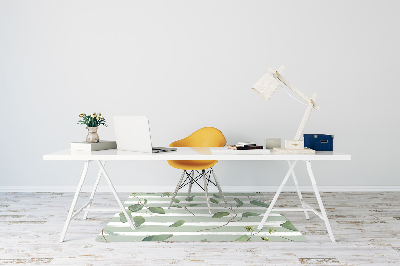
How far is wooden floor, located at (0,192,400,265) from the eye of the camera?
185 centimetres

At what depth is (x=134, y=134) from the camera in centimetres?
206

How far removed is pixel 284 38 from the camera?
3.65m

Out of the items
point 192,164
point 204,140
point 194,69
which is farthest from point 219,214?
point 194,69

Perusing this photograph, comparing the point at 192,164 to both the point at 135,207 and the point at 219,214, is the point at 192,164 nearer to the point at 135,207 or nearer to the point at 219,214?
the point at 219,214

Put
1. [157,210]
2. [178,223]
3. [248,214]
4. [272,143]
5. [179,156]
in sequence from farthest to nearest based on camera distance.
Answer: [157,210]
[248,214]
[178,223]
[272,143]
[179,156]

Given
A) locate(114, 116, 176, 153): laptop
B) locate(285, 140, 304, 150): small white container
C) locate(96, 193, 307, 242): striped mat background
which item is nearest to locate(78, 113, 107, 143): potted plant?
locate(114, 116, 176, 153): laptop

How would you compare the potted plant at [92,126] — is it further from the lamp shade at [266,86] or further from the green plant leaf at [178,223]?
the lamp shade at [266,86]

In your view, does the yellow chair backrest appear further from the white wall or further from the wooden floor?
the wooden floor

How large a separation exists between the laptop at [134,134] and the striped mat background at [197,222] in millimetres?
640

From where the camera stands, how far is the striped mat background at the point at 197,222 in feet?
7.22

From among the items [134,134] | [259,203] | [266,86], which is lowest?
[259,203]

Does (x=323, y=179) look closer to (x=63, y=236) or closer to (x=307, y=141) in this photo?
(x=307, y=141)

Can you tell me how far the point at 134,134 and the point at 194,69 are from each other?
5.99ft

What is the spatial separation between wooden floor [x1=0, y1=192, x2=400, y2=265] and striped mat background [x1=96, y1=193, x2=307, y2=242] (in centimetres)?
10
